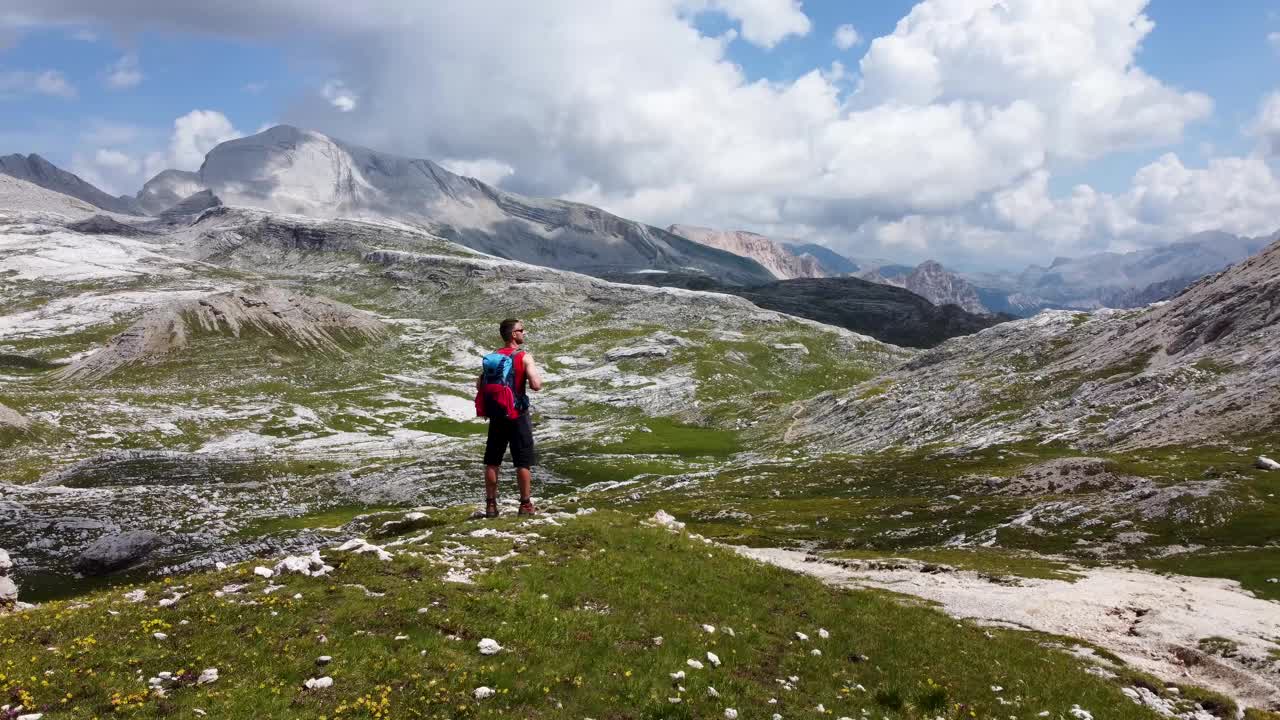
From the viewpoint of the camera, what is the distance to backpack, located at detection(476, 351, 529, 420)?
2373 cm

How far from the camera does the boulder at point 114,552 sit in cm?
6023

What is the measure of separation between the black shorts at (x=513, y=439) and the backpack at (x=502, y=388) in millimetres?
308

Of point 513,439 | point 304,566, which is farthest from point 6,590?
point 513,439

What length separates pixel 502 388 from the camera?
936 inches

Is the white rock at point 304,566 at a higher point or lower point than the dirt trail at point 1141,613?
higher

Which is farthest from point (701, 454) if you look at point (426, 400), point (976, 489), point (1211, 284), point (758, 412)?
point (1211, 284)

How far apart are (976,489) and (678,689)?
70984 millimetres

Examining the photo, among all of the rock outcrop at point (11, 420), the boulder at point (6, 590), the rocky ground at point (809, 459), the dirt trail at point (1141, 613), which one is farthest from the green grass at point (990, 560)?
the rock outcrop at point (11, 420)

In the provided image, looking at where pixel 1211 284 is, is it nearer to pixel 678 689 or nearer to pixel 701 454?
pixel 701 454

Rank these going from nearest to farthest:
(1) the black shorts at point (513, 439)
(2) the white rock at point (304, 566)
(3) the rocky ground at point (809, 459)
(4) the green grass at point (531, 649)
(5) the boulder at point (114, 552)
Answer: (4) the green grass at point (531, 649)
(2) the white rock at point (304, 566)
(1) the black shorts at point (513, 439)
(3) the rocky ground at point (809, 459)
(5) the boulder at point (114, 552)

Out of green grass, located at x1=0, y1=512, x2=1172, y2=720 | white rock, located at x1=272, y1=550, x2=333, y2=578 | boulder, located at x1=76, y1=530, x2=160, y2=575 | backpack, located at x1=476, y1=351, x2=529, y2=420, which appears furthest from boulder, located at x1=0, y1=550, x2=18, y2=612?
boulder, located at x1=76, y1=530, x2=160, y2=575

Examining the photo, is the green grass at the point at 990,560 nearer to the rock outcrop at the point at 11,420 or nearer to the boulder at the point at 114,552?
the boulder at the point at 114,552

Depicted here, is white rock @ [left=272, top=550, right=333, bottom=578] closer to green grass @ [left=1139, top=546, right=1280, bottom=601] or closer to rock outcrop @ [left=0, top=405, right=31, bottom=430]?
green grass @ [left=1139, top=546, right=1280, bottom=601]

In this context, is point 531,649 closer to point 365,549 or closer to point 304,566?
point 304,566
